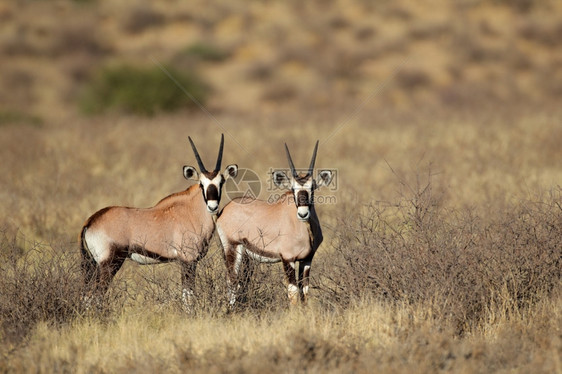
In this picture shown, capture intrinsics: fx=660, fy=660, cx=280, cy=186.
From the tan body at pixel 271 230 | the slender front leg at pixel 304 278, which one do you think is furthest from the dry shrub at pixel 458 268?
the tan body at pixel 271 230

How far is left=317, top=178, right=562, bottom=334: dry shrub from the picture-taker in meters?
6.84

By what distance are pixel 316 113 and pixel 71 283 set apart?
16.0 metres

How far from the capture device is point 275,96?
28.9 m

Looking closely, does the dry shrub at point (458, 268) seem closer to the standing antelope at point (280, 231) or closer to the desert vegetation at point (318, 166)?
the desert vegetation at point (318, 166)

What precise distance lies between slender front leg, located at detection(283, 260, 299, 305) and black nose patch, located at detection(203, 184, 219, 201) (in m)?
1.13

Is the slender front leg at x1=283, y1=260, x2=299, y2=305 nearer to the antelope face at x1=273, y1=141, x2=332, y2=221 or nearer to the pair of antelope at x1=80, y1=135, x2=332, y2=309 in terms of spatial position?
the pair of antelope at x1=80, y1=135, x2=332, y2=309

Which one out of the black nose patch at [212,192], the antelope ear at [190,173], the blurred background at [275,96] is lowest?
the black nose patch at [212,192]

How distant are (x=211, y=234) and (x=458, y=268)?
3.00 metres

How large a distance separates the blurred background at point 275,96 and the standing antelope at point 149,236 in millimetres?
2861

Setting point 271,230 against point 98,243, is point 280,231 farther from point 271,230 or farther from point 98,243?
point 98,243

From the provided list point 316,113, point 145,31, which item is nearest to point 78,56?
point 145,31

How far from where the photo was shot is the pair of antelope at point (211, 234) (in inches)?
300

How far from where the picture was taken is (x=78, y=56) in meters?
33.5

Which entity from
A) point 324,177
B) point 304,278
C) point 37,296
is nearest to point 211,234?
point 304,278
